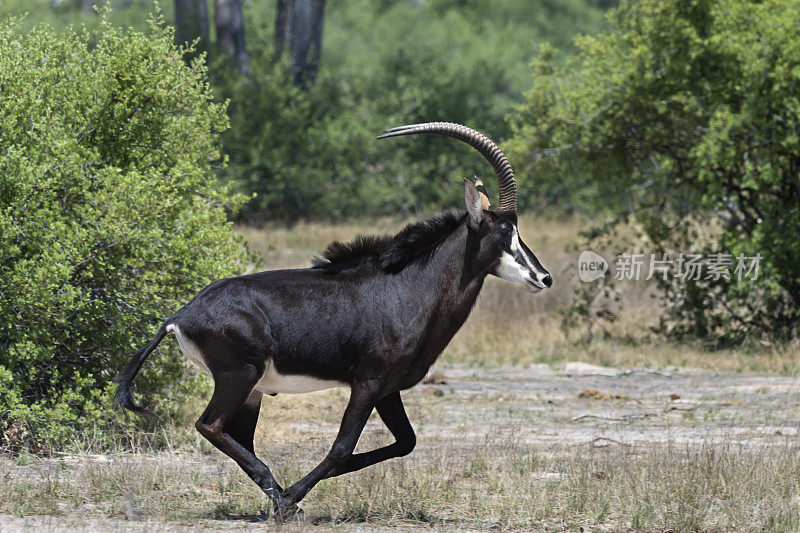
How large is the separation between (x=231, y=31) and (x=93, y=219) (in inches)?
857

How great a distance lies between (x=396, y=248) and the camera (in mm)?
7789

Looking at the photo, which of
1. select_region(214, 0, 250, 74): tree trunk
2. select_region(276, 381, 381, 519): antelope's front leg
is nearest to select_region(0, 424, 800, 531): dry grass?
select_region(276, 381, 381, 519): antelope's front leg

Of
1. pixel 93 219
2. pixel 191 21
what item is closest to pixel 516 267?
pixel 93 219

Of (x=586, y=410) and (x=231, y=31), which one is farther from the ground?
(x=231, y=31)

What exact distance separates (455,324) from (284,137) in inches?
866

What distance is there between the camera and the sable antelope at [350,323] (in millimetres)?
7250

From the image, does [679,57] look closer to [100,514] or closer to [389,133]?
[389,133]

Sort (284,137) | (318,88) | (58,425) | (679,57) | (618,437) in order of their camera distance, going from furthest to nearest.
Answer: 1. (318,88)
2. (284,137)
3. (679,57)
4. (618,437)
5. (58,425)

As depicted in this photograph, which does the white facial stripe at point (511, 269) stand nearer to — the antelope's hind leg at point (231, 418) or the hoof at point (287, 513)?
the antelope's hind leg at point (231, 418)

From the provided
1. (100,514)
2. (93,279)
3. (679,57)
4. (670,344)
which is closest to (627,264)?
(670,344)

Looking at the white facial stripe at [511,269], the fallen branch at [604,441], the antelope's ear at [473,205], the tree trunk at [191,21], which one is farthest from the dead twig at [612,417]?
the tree trunk at [191,21]

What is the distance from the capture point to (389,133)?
25.4 ft

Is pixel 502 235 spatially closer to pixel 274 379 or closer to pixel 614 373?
pixel 274 379

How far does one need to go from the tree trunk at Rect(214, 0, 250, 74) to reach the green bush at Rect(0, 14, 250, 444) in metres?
19.5
